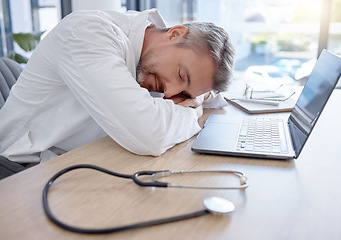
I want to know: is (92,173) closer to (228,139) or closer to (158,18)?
(228,139)

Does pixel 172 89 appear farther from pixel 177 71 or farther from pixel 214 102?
pixel 214 102

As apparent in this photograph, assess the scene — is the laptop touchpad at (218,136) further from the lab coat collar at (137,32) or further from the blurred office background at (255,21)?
the blurred office background at (255,21)

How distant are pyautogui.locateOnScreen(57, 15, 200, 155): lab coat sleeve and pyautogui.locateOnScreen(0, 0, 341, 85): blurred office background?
2127 millimetres

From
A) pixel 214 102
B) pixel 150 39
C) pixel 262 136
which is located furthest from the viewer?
pixel 214 102

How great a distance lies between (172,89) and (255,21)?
9.59ft

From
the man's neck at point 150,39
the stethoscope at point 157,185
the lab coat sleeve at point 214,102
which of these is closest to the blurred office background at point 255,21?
the lab coat sleeve at point 214,102

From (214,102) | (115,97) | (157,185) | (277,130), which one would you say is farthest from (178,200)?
(214,102)

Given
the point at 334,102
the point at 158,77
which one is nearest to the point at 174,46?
the point at 158,77

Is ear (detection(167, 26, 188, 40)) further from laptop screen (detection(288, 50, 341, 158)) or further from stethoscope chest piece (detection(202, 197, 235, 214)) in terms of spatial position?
stethoscope chest piece (detection(202, 197, 235, 214))

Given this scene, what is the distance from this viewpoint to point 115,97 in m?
0.90

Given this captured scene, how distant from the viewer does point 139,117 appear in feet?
2.97

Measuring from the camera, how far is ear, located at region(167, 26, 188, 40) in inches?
46.9

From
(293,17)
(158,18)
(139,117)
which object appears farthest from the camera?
(293,17)

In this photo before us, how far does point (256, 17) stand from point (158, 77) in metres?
2.88
